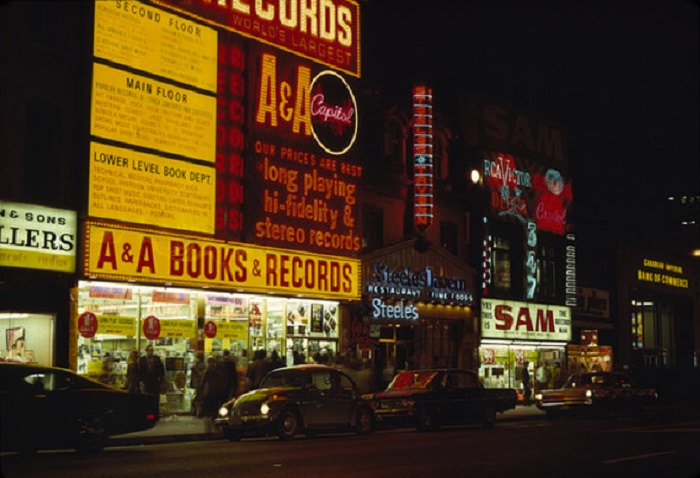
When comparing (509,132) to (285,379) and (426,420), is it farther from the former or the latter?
(285,379)

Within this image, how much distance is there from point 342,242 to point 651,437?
1516 centimetres

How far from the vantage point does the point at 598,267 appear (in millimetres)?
54375

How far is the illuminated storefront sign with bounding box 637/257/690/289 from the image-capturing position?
2235 inches

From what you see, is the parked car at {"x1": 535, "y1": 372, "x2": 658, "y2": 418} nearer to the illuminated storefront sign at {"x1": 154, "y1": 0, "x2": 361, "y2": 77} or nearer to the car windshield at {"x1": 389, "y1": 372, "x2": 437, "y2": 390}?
the car windshield at {"x1": 389, "y1": 372, "x2": 437, "y2": 390}

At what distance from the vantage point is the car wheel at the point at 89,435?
18.5 m

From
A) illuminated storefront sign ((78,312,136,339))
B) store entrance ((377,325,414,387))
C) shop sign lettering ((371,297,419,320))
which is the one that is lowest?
store entrance ((377,325,414,387))

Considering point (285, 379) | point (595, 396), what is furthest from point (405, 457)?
point (595, 396)

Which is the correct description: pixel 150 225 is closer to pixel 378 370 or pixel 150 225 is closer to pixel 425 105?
pixel 378 370

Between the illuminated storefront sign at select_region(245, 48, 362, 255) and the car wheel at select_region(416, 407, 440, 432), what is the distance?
29.0 feet

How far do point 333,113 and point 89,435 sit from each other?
17.9 meters

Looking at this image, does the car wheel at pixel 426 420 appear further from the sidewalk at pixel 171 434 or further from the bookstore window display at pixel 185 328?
the bookstore window display at pixel 185 328

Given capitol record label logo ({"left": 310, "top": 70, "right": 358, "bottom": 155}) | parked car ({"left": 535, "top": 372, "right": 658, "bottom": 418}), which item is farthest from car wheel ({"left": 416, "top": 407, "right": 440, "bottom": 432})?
capitol record label logo ({"left": 310, "top": 70, "right": 358, "bottom": 155})

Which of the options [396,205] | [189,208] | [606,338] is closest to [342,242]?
[396,205]

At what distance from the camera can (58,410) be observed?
59.6 feet
